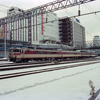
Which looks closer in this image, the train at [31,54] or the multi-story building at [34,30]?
the train at [31,54]

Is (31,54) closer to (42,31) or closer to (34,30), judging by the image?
(34,30)

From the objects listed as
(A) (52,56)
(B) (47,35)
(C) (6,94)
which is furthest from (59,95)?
(B) (47,35)

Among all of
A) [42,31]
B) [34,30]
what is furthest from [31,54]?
[42,31]

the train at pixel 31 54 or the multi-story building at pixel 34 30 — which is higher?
the multi-story building at pixel 34 30

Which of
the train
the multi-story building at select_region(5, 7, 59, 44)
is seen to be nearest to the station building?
the multi-story building at select_region(5, 7, 59, 44)

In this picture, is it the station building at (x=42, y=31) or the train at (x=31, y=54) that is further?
the station building at (x=42, y=31)

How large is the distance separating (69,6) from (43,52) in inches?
584

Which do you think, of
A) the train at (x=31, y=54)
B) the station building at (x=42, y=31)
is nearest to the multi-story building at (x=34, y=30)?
the station building at (x=42, y=31)

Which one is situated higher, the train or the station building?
the station building

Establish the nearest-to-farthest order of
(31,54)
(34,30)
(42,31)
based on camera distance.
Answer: (31,54)
(34,30)
(42,31)

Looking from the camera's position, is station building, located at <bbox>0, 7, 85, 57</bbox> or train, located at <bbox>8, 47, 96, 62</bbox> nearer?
train, located at <bbox>8, 47, 96, 62</bbox>

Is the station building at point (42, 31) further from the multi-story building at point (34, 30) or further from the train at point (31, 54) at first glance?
the train at point (31, 54)

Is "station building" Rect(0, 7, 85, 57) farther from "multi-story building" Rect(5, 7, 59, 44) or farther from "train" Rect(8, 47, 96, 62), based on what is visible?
"train" Rect(8, 47, 96, 62)

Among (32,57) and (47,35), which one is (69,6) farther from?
(47,35)
